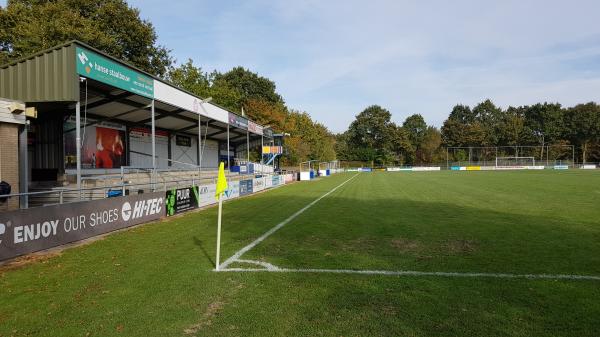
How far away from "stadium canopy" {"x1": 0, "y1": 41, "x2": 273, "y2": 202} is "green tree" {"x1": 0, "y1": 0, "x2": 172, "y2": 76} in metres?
9.97

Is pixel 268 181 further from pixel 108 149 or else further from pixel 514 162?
pixel 514 162

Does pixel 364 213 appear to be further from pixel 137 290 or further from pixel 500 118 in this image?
pixel 500 118

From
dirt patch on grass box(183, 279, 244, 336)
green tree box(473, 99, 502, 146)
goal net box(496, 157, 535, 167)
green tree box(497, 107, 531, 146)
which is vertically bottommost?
dirt patch on grass box(183, 279, 244, 336)

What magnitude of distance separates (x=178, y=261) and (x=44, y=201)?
9.79 metres

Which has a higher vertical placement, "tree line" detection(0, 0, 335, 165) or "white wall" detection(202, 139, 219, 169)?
"tree line" detection(0, 0, 335, 165)

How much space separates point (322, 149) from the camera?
71.6 m

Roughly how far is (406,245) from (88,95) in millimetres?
13778

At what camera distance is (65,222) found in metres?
9.33

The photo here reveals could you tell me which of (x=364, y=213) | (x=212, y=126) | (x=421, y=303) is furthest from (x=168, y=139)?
(x=421, y=303)

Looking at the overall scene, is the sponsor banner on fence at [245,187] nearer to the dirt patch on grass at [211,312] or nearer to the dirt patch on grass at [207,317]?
the dirt patch on grass at [211,312]

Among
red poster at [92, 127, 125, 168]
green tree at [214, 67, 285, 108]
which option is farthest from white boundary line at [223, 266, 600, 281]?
green tree at [214, 67, 285, 108]

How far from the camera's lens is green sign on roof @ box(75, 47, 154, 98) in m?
11.5

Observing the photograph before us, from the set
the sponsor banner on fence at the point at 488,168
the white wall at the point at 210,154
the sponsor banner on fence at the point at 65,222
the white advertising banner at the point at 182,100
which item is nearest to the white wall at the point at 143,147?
the white advertising banner at the point at 182,100

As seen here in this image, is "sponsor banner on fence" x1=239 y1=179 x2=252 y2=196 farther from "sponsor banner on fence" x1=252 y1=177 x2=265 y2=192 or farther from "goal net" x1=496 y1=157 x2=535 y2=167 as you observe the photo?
"goal net" x1=496 y1=157 x2=535 y2=167
